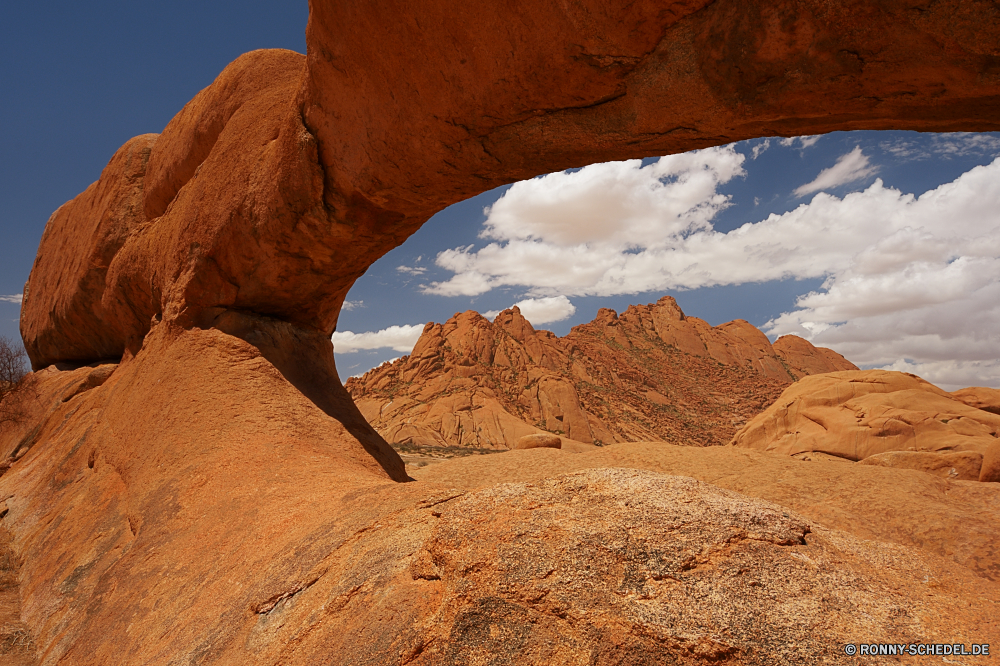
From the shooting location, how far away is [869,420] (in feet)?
45.4

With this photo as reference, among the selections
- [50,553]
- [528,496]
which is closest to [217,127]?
[50,553]

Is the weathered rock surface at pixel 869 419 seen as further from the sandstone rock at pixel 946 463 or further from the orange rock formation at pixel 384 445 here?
the orange rock formation at pixel 384 445

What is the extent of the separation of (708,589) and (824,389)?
17.2 meters

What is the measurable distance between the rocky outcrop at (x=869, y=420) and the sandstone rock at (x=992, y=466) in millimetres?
4508

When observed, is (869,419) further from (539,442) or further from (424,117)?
(424,117)

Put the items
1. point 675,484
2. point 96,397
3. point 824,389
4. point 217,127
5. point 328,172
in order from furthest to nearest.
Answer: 1. point 824,389
2. point 96,397
3. point 217,127
4. point 328,172
5. point 675,484

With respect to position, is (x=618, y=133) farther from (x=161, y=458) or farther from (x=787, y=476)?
(x=787, y=476)

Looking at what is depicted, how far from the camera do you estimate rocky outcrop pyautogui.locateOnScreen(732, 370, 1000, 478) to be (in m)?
12.7

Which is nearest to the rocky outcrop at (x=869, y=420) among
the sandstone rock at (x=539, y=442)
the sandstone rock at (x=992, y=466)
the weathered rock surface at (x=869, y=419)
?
the weathered rock surface at (x=869, y=419)

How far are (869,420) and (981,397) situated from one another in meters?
3.21

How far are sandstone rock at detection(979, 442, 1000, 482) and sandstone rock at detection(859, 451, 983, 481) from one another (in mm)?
264

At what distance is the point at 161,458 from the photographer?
16.7ft

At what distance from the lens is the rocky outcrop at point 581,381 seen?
3462 cm

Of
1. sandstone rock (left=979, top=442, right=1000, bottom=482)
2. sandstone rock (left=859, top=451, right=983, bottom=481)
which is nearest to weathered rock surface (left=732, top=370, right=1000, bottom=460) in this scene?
sandstone rock (left=859, top=451, right=983, bottom=481)
